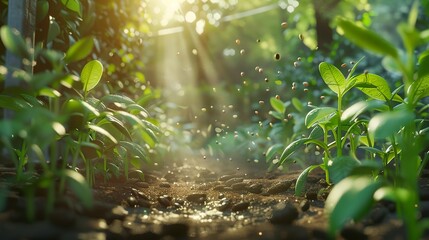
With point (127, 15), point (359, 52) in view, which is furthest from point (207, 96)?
point (127, 15)

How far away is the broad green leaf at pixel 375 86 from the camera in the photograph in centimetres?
248

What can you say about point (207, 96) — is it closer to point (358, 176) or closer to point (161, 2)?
point (161, 2)

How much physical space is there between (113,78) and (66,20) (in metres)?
1.53

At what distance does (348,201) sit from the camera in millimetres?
1502

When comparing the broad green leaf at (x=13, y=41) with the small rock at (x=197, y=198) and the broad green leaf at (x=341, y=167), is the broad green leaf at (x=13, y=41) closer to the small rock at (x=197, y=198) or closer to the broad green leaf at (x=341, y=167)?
the broad green leaf at (x=341, y=167)

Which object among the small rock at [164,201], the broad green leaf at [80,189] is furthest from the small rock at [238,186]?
the broad green leaf at [80,189]

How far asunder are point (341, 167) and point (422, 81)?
59 cm

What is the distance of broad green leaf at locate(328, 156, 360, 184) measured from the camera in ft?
7.09

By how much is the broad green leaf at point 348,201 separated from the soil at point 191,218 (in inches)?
7.0

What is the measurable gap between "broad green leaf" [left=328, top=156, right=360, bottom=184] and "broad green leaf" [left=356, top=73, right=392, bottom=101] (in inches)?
18.5

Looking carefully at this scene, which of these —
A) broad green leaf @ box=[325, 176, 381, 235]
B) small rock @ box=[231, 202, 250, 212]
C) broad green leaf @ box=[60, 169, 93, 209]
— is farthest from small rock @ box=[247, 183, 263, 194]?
broad green leaf @ box=[60, 169, 93, 209]

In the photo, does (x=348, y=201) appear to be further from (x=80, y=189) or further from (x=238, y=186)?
(x=238, y=186)

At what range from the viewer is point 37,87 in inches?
63.7

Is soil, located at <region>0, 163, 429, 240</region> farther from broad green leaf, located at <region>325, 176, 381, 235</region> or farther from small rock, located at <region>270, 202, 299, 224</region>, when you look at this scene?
broad green leaf, located at <region>325, 176, 381, 235</region>
